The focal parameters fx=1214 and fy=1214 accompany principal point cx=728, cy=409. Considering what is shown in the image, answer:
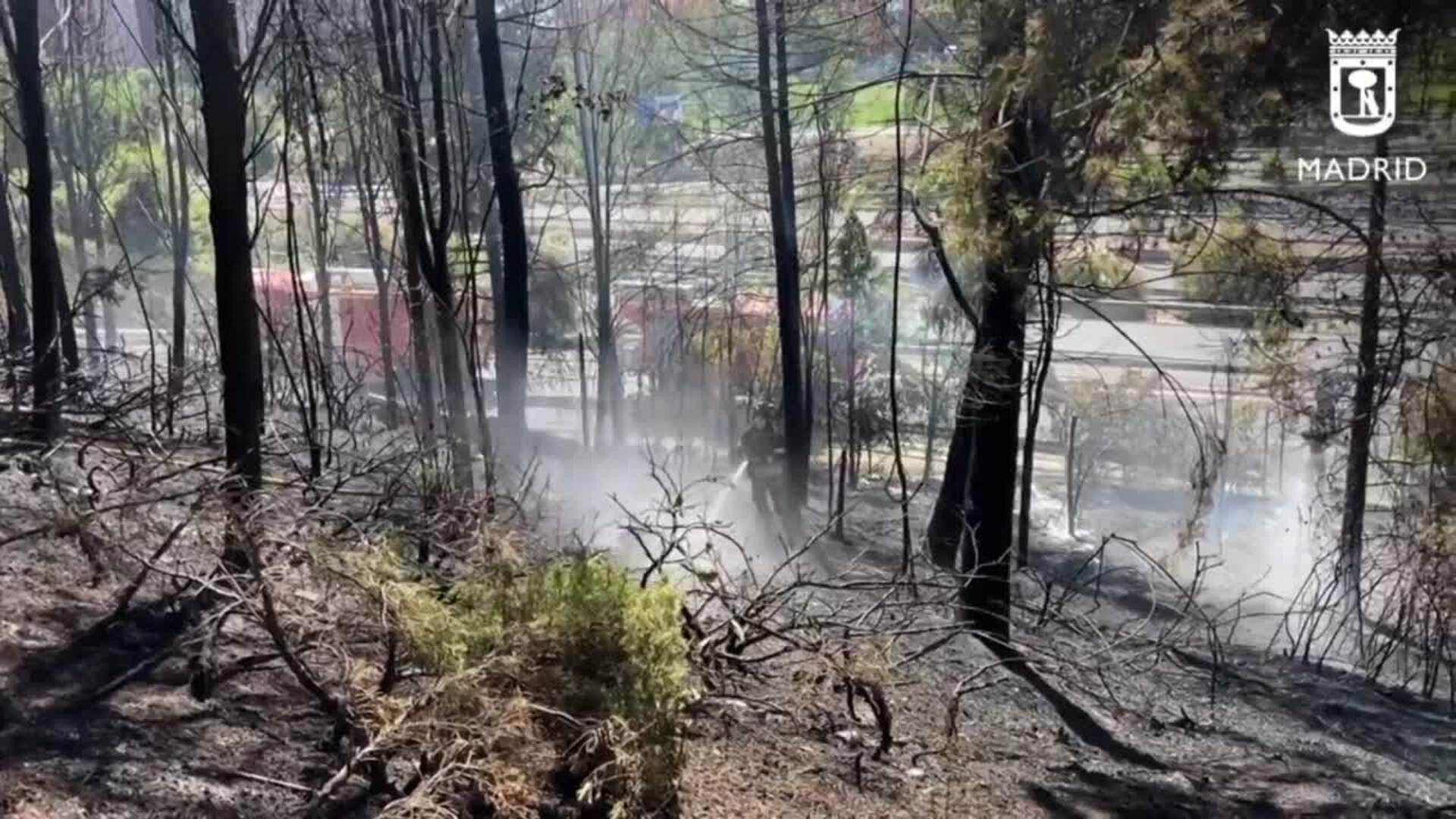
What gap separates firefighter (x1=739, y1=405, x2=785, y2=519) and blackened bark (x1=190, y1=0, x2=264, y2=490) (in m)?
5.97

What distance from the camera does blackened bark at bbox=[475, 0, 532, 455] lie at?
8.74 metres

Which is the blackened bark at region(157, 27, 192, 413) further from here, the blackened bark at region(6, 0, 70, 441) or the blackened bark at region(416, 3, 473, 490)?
the blackened bark at region(6, 0, 70, 441)

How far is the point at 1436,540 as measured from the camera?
21.9 feet

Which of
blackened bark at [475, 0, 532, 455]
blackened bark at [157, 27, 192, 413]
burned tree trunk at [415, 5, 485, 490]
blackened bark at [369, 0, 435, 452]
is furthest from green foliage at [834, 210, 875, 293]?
blackened bark at [157, 27, 192, 413]

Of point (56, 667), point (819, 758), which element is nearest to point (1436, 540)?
point (819, 758)

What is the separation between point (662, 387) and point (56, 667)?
9.98 metres

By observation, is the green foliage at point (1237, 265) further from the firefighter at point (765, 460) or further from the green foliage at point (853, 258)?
the firefighter at point (765, 460)

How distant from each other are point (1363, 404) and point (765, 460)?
15.6 feet

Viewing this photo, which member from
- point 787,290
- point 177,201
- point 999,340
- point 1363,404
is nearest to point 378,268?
point 177,201

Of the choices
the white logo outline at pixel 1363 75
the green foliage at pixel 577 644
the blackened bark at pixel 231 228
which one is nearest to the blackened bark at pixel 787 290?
the white logo outline at pixel 1363 75

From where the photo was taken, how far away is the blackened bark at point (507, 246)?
28.7 feet

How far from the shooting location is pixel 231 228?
12.9ft

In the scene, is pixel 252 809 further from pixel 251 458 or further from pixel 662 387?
pixel 662 387

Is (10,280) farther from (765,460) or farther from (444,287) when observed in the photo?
(765,460)
